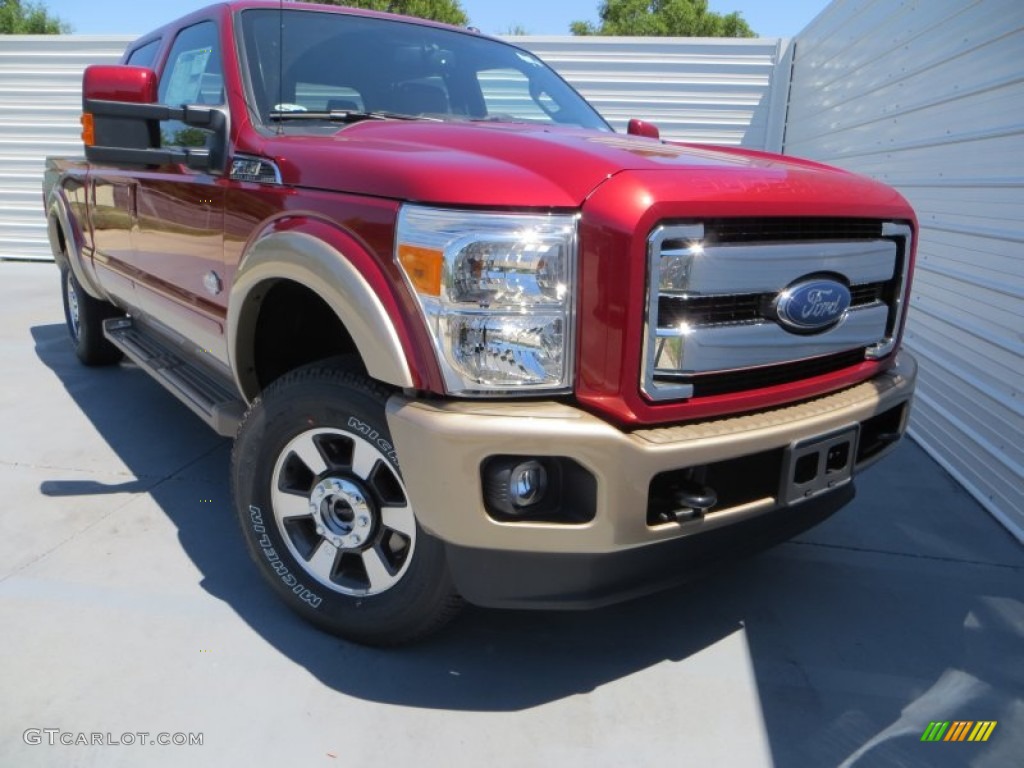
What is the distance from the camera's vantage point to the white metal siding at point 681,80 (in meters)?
9.29

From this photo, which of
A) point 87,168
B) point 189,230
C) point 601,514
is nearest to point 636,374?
point 601,514

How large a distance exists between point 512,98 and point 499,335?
79.6 inches

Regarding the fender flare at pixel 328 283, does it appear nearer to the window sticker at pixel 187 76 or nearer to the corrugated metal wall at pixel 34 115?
the window sticker at pixel 187 76

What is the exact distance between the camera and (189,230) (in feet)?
10.3

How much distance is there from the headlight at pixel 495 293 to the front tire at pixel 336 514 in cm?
39

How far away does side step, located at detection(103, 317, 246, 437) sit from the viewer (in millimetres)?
2971

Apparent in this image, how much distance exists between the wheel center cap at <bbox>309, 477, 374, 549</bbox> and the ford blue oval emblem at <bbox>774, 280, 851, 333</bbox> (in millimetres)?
1302

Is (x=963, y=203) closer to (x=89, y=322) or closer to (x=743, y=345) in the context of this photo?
(x=743, y=345)

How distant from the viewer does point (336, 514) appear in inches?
97.6

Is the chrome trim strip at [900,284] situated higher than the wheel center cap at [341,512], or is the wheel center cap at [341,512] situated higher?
the chrome trim strip at [900,284]

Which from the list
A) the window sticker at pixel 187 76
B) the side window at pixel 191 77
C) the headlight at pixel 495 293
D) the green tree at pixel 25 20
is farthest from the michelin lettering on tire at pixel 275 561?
the green tree at pixel 25 20

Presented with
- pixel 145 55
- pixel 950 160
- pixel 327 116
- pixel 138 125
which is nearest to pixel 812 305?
pixel 327 116

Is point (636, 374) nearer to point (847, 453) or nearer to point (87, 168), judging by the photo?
point (847, 453)

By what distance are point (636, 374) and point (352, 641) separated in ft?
4.18
